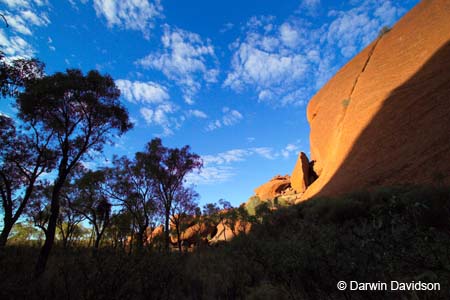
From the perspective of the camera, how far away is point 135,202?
22.5 metres

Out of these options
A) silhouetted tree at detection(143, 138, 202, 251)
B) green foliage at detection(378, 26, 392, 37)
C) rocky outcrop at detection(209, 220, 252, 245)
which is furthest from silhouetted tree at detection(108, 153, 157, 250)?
green foliage at detection(378, 26, 392, 37)

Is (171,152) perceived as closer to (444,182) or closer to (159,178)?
(159,178)

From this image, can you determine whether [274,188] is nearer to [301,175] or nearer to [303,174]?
[301,175]

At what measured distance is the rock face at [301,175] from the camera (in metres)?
33.4

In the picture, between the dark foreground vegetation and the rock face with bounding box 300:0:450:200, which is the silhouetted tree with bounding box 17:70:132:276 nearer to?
the dark foreground vegetation

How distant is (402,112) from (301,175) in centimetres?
1875

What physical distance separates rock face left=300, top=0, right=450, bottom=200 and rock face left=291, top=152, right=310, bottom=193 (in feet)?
28.0

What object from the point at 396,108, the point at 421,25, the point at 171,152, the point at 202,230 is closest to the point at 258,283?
the point at 396,108

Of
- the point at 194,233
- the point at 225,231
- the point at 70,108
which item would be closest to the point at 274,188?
the point at 225,231

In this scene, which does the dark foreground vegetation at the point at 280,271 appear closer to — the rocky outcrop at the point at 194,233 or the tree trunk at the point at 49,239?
the tree trunk at the point at 49,239

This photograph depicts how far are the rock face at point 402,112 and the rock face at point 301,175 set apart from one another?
336 inches

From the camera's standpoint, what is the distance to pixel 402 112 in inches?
639

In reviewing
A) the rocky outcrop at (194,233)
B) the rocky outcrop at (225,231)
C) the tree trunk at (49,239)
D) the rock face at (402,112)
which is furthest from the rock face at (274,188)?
the tree trunk at (49,239)

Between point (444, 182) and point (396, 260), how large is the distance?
11.9m
